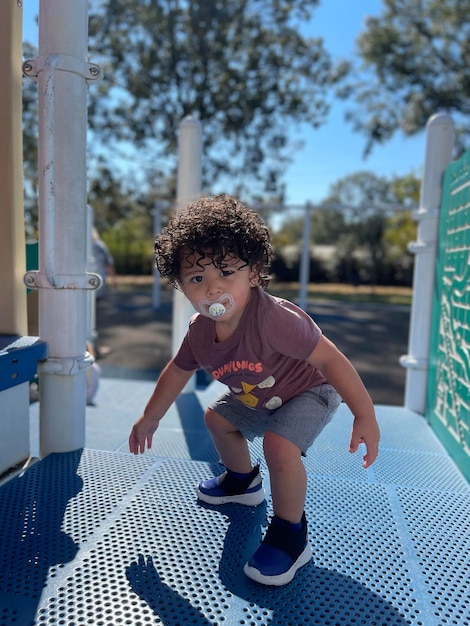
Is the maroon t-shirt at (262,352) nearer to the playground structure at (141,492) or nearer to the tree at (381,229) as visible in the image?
the playground structure at (141,492)

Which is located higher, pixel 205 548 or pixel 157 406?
pixel 157 406

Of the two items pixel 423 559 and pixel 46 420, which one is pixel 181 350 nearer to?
pixel 46 420

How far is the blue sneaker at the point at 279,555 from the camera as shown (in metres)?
1.32

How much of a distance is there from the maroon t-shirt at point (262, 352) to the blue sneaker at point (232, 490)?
280 millimetres

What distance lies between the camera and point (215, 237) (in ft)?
4.79

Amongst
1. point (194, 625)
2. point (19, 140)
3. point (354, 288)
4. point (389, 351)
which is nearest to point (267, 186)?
point (354, 288)

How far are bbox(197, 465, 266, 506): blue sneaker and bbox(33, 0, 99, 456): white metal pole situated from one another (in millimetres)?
678

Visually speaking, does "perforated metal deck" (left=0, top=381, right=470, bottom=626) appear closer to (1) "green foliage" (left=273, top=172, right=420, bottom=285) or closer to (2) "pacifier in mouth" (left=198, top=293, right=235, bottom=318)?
(2) "pacifier in mouth" (left=198, top=293, right=235, bottom=318)

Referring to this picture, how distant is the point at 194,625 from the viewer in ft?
3.74

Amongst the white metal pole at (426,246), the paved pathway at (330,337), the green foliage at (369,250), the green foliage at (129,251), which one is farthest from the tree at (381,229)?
the white metal pole at (426,246)

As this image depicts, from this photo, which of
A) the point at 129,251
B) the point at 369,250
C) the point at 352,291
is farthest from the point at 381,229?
the point at 129,251

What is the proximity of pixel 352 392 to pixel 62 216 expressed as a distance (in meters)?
1.30

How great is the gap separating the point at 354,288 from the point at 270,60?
484 inches

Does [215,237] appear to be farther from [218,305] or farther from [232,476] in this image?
[232,476]
